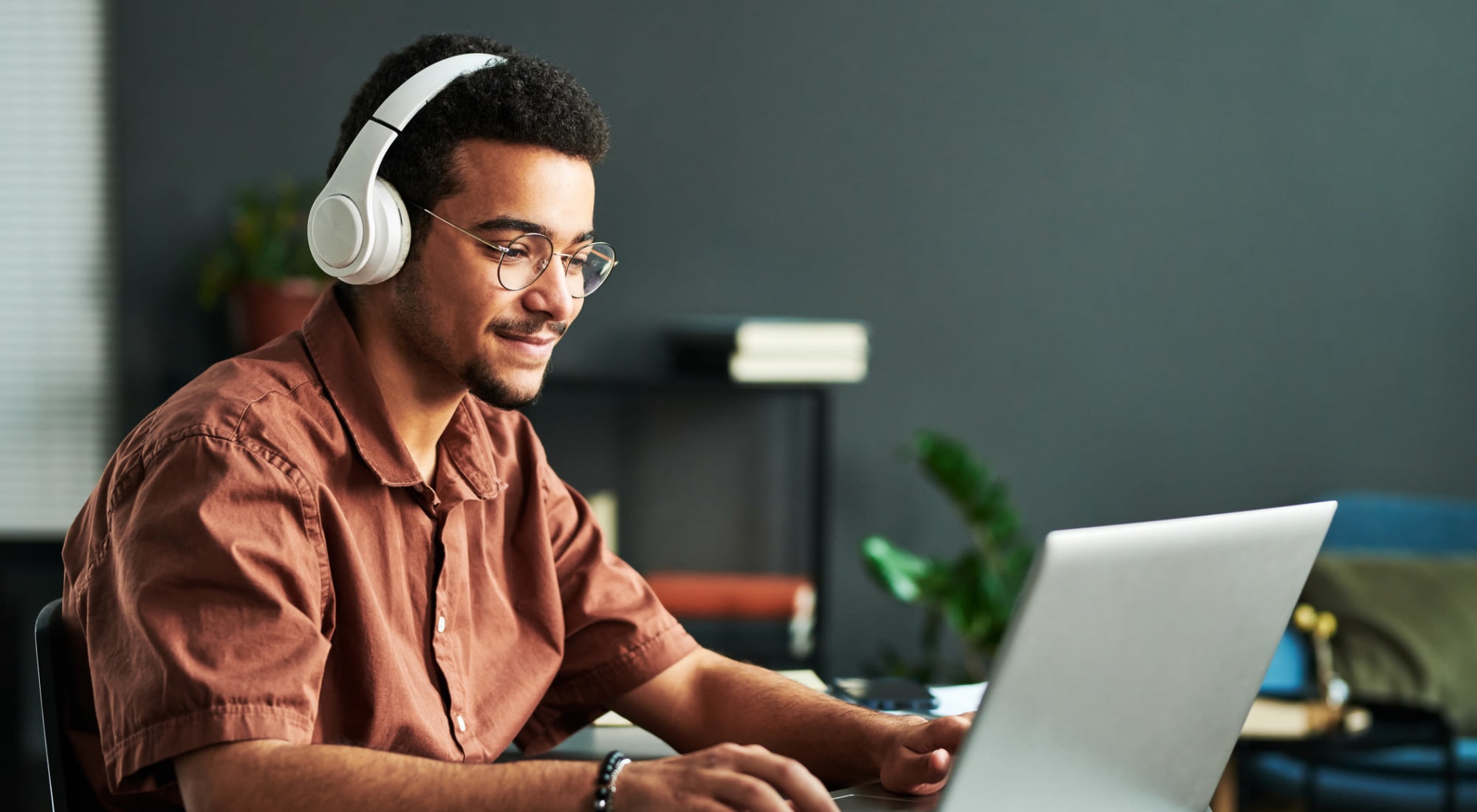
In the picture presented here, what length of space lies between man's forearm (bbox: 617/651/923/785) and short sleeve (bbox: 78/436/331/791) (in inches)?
20.0

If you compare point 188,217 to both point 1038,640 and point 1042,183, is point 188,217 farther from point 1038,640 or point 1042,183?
point 1038,640

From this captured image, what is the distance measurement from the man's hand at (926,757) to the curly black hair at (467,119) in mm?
649

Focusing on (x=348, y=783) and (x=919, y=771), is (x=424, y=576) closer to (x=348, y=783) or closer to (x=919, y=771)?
(x=348, y=783)

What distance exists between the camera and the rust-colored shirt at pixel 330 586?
98 centimetres

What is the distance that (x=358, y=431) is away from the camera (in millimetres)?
1205

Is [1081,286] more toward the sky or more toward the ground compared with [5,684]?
more toward the sky

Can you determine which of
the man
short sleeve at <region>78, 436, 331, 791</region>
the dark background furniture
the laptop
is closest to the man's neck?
the man

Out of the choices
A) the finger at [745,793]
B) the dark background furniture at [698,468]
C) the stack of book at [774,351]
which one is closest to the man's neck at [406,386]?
the finger at [745,793]

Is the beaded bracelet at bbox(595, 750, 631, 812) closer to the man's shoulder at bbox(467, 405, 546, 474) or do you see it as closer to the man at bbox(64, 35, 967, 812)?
the man at bbox(64, 35, 967, 812)

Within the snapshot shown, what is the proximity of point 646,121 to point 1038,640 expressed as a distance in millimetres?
3130

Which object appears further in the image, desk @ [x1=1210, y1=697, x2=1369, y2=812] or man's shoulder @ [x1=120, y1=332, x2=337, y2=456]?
desk @ [x1=1210, y1=697, x2=1369, y2=812]

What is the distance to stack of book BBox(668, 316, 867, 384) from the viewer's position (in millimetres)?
3420

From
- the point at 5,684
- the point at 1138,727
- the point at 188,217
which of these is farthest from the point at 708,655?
the point at 188,217

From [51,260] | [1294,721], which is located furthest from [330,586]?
[51,260]
